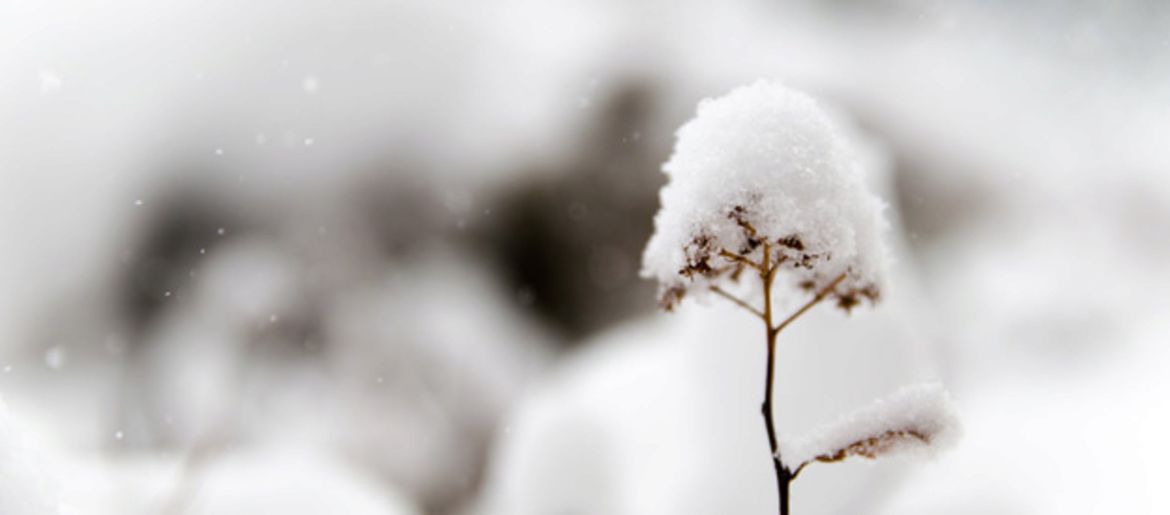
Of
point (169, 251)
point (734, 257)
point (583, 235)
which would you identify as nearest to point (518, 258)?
point (583, 235)

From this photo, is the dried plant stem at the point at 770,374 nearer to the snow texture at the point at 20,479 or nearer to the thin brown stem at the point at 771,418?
the thin brown stem at the point at 771,418

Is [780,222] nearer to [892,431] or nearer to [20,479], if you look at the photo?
[892,431]

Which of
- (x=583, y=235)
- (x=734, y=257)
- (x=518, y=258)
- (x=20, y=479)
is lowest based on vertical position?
(x=20, y=479)

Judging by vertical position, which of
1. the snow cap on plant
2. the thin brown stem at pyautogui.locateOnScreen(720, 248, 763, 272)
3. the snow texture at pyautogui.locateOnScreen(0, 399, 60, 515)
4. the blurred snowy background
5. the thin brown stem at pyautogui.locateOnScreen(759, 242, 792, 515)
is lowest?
the snow texture at pyautogui.locateOnScreen(0, 399, 60, 515)

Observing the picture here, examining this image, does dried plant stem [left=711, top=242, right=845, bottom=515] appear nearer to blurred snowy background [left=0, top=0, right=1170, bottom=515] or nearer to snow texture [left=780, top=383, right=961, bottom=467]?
snow texture [left=780, top=383, right=961, bottom=467]

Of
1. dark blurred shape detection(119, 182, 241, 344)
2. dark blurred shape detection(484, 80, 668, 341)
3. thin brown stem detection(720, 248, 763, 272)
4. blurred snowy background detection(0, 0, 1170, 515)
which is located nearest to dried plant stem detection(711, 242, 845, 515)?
thin brown stem detection(720, 248, 763, 272)

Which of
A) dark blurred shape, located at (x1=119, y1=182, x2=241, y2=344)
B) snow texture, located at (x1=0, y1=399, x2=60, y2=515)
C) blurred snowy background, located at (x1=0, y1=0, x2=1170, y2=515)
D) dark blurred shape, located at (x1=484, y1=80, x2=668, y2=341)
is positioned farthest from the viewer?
dark blurred shape, located at (x1=484, y1=80, x2=668, y2=341)

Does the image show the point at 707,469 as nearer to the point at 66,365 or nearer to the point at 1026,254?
the point at 1026,254
